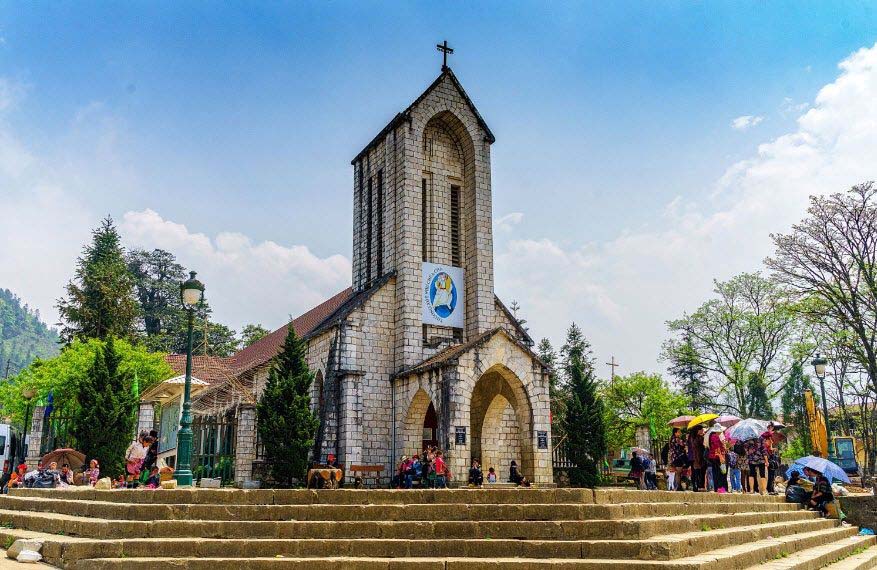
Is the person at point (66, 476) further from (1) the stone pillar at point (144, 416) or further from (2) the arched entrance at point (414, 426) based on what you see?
(2) the arched entrance at point (414, 426)

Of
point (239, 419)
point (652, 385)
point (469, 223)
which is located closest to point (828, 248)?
point (469, 223)

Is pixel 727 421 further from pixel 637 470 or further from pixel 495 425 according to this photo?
pixel 495 425

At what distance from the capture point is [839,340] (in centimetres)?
2811

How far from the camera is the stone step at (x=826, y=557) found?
1099 centimetres

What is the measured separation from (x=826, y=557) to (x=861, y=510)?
259 inches

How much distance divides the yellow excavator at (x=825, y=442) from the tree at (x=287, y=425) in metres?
Answer: 16.0

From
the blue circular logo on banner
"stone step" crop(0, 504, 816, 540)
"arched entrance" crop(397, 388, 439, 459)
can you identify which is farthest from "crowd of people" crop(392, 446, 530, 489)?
"stone step" crop(0, 504, 816, 540)

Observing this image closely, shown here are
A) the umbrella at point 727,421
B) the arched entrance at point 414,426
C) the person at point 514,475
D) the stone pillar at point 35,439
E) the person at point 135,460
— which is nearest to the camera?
the person at point 135,460

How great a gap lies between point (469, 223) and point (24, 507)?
16.7 meters

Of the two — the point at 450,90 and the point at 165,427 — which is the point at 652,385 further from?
the point at 165,427

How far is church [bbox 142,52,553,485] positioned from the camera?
21.7m

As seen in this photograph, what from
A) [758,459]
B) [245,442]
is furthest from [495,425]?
[245,442]

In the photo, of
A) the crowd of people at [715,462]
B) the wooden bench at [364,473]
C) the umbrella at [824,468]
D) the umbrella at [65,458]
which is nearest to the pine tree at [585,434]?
the crowd of people at [715,462]

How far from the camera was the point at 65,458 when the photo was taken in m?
21.6
